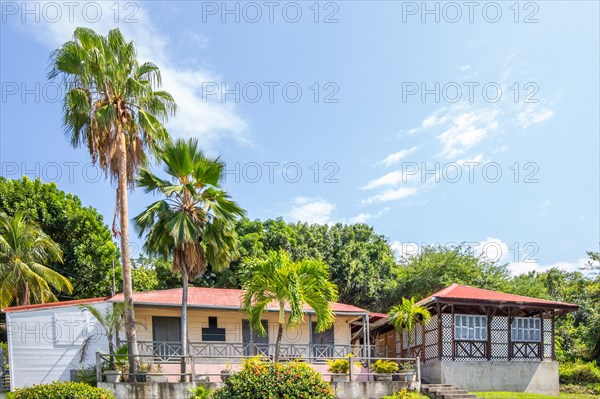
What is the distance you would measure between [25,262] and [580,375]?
27.4 m

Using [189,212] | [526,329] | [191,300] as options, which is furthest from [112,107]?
[526,329]

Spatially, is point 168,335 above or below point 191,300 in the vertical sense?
below

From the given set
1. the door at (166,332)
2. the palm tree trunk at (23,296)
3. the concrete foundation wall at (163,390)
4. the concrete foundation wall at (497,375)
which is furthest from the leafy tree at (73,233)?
the concrete foundation wall at (497,375)

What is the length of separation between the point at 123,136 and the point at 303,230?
58.3ft

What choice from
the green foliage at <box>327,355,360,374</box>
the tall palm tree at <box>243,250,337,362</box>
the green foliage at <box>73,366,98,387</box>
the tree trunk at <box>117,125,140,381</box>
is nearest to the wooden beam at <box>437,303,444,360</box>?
the green foliage at <box>327,355,360,374</box>

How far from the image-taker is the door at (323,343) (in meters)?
24.5

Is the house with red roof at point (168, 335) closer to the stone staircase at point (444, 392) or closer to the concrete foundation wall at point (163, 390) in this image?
the concrete foundation wall at point (163, 390)

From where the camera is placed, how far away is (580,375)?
2634cm

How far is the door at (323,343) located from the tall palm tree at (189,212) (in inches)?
252

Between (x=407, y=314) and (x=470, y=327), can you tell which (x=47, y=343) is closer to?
(x=407, y=314)

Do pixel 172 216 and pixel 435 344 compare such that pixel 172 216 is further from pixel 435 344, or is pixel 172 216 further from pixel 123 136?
pixel 435 344

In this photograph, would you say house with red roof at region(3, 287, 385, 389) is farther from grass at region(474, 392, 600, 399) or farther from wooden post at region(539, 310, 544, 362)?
wooden post at region(539, 310, 544, 362)

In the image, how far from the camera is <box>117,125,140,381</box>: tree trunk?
1961 centimetres

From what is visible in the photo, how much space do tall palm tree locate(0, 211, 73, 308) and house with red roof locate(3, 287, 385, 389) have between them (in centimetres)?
744
